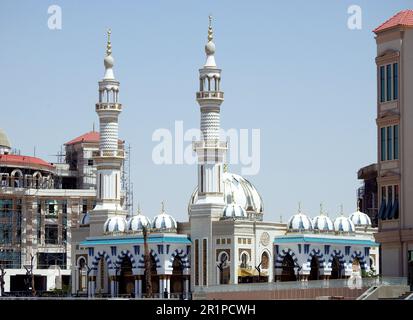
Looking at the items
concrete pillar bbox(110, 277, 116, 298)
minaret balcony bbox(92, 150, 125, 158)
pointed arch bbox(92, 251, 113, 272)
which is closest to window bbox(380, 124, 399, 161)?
concrete pillar bbox(110, 277, 116, 298)

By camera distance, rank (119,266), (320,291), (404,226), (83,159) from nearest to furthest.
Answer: (404,226) < (320,291) < (119,266) < (83,159)

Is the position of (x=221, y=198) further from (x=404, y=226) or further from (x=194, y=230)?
(x=404, y=226)

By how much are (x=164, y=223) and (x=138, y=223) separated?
2211 mm

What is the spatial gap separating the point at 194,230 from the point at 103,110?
13.6 meters

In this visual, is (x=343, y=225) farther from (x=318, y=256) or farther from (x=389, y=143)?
(x=389, y=143)

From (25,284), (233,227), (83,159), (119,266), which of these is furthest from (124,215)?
(83,159)

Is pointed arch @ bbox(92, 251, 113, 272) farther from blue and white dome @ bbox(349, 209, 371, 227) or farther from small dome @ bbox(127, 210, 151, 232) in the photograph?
blue and white dome @ bbox(349, 209, 371, 227)

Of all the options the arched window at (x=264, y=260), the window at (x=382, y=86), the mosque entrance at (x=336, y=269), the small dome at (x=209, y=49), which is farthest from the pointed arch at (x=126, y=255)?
the window at (x=382, y=86)

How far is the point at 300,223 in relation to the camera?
298 feet

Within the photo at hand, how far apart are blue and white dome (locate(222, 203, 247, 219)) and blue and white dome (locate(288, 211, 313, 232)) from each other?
13.0ft

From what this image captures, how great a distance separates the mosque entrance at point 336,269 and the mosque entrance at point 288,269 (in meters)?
3.69

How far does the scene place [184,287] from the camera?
9050 cm

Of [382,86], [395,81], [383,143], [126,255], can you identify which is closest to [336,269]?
[126,255]

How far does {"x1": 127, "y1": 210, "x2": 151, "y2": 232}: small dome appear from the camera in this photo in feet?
303
